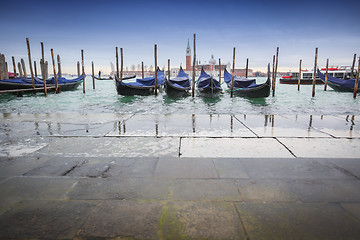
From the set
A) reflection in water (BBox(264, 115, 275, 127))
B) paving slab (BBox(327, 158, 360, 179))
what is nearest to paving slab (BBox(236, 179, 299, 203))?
paving slab (BBox(327, 158, 360, 179))

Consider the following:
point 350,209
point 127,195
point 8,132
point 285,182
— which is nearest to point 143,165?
point 127,195

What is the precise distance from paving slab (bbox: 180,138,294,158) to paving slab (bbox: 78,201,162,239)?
105 centimetres

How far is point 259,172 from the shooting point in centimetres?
181

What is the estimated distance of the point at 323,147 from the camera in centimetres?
252

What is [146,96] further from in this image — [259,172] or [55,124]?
[259,172]

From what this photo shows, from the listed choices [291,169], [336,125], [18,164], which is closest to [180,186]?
[291,169]

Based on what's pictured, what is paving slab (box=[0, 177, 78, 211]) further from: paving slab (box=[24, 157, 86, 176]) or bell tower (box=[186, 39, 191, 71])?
bell tower (box=[186, 39, 191, 71])

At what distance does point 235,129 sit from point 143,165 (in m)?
2.15

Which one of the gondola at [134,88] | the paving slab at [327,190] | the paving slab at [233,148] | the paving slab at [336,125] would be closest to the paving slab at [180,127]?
the paving slab at [233,148]

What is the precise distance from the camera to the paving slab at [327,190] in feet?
4.59

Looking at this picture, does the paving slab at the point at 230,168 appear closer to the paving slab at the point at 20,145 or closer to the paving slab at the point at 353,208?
the paving slab at the point at 353,208

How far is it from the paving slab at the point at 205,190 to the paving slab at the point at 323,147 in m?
1.17

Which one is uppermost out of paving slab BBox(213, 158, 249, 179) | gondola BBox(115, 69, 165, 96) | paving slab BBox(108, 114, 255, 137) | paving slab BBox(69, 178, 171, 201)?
gondola BBox(115, 69, 165, 96)

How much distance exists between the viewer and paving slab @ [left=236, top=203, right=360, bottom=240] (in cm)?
109
